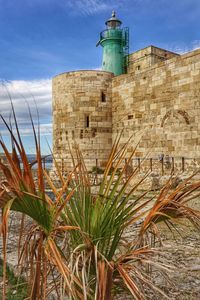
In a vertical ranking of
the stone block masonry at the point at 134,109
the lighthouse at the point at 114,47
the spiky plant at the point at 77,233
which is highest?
the lighthouse at the point at 114,47

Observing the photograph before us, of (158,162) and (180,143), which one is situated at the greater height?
(180,143)

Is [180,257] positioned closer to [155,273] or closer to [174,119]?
[155,273]

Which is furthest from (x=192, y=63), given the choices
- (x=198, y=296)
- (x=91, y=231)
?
(x=91, y=231)

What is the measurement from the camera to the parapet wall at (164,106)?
11.3 metres

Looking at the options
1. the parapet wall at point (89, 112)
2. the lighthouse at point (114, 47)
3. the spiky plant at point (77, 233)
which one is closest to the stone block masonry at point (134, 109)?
the parapet wall at point (89, 112)

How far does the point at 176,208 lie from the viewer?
1.72 metres

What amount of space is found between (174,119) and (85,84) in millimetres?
5076

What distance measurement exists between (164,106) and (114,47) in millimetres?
9337

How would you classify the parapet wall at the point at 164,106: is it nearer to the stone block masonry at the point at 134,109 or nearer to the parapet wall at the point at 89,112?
the stone block masonry at the point at 134,109

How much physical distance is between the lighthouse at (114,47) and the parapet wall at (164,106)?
5.28 m

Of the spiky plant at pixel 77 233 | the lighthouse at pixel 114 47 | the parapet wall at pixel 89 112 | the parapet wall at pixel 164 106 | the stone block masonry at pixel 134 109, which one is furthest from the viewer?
the lighthouse at pixel 114 47

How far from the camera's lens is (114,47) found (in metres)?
20.1

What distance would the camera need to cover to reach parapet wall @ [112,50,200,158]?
1128 cm

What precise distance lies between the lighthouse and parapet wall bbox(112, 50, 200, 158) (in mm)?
5277
